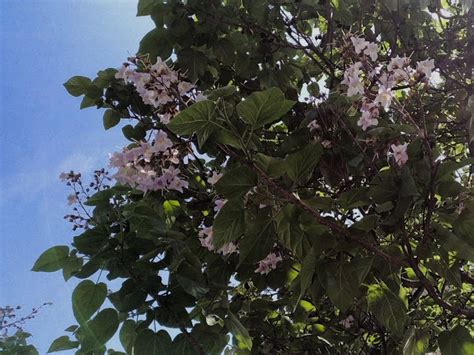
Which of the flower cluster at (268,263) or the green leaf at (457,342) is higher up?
the flower cluster at (268,263)

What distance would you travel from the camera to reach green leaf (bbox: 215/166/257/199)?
0.93 meters

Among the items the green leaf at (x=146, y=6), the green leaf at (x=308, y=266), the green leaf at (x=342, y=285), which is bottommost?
the green leaf at (x=342, y=285)

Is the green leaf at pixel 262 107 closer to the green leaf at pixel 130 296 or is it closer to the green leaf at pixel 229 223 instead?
the green leaf at pixel 229 223

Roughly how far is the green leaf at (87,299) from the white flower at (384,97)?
0.75m

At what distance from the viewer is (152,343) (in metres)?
1.12

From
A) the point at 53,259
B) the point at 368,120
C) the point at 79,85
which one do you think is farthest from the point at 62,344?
the point at 368,120

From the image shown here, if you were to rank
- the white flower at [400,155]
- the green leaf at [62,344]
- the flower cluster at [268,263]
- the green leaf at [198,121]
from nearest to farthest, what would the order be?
the green leaf at [198,121] → the white flower at [400,155] → the flower cluster at [268,263] → the green leaf at [62,344]

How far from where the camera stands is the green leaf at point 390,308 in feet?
3.69

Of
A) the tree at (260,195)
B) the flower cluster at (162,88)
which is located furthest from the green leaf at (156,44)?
the flower cluster at (162,88)

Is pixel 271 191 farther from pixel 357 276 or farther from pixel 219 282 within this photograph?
pixel 219 282

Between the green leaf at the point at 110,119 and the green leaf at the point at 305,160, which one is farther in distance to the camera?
the green leaf at the point at 110,119

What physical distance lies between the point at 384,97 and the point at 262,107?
0.29m

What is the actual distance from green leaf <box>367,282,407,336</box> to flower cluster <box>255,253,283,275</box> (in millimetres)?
325

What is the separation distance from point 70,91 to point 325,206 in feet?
2.69
